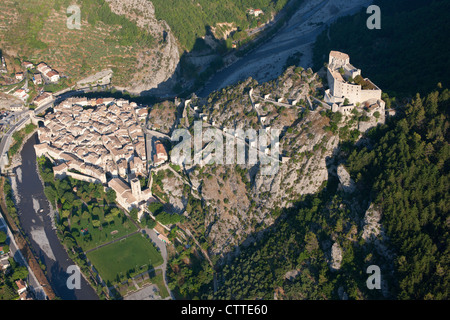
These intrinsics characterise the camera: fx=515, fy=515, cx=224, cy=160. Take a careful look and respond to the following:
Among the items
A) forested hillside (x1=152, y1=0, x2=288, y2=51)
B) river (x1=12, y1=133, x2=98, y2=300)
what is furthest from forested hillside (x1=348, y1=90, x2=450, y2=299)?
forested hillside (x1=152, y1=0, x2=288, y2=51)

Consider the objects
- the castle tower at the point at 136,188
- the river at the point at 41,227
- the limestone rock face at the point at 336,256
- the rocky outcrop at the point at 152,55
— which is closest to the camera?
the limestone rock face at the point at 336,256

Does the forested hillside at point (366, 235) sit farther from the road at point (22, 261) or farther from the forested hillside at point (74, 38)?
the forested hillside at point (74, 38)

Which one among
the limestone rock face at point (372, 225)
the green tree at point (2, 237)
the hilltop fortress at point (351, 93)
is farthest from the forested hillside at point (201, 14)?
the limestone rock face at point (372, 225)

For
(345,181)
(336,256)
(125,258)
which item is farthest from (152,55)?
(336,256)

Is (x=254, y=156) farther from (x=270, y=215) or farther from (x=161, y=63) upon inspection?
(x=161, y=63)

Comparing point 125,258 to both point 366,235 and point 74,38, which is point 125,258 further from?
point 74,38

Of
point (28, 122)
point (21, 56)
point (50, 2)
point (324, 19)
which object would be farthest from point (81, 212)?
point (324, 19)
